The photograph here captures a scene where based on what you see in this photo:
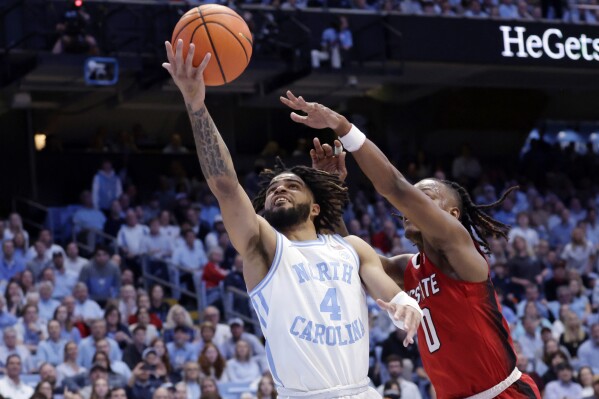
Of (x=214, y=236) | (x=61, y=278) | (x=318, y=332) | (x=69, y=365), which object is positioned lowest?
(x=214, y=236)

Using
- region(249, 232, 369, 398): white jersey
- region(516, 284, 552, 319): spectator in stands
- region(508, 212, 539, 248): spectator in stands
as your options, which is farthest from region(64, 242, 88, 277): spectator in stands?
region(249, 232, 369, 398): white jersey

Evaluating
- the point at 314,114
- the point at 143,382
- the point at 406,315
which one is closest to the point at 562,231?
the point at 143,382

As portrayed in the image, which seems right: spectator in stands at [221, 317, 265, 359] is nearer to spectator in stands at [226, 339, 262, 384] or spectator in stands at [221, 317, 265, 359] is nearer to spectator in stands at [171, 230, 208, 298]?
spectator in stands at [226, 339, 262, 384]

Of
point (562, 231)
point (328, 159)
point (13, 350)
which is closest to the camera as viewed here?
point (328, 159)

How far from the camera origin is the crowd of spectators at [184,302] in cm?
1371

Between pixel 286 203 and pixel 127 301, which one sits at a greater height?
pixel 286 203

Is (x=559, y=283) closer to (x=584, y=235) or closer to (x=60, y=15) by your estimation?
(x=584, y=235)

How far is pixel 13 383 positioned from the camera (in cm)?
1295

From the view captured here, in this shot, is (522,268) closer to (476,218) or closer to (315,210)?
(476,218)

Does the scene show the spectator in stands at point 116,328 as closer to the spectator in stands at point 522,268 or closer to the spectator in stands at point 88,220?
the spectator in stands at point 88,220

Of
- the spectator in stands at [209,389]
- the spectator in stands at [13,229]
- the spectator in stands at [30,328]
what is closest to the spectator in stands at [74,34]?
the spectator in stands at [13,229]

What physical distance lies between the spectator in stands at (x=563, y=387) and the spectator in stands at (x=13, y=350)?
6.38 m

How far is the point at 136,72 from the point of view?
20.0 m

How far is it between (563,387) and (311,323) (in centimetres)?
963
